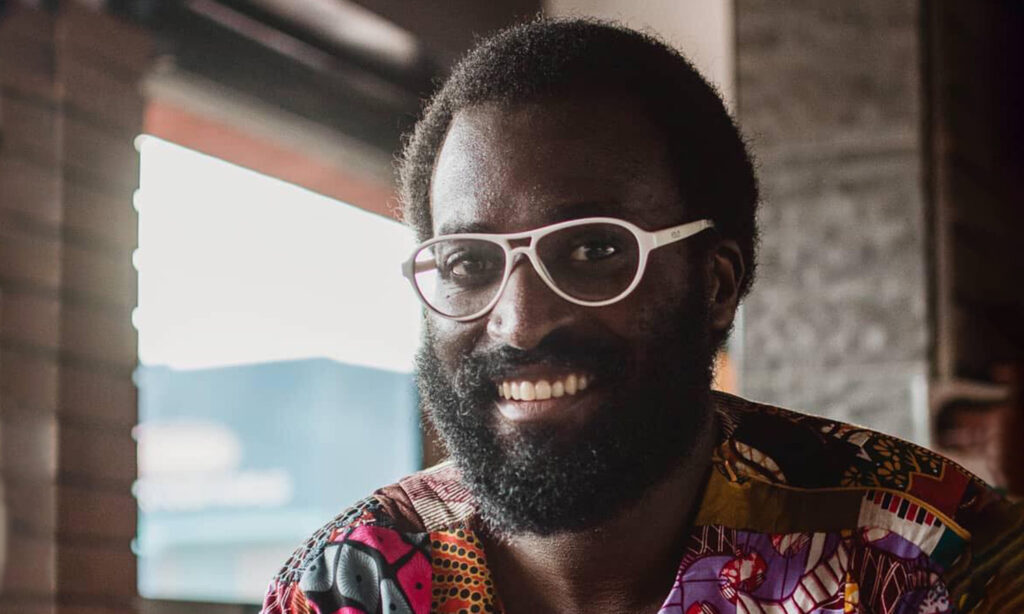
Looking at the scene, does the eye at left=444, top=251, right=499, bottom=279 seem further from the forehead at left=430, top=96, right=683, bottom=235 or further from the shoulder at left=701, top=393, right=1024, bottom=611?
the shoulder at left=701, top=393, right=1024, bottom=611

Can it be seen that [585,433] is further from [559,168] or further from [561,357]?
[559,168]

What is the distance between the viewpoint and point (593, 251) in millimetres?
1244

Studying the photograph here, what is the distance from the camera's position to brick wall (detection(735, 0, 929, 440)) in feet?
9.26

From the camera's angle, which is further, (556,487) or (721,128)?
(721,128)

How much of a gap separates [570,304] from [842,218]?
182 cm

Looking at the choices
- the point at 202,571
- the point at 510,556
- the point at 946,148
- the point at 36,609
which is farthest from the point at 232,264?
the point at 510,556

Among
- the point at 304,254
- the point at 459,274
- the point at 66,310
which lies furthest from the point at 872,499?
the point at 304,254

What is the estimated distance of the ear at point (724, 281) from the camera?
1.38 metres

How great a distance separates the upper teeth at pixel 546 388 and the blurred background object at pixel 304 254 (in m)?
1.02

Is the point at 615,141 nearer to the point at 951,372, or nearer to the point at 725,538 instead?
the point at 725,538

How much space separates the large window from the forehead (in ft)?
4.91

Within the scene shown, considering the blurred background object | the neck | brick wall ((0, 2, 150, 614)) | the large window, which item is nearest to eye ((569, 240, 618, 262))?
the neck

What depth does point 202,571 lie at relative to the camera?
3.15 metres

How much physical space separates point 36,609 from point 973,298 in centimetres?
212
